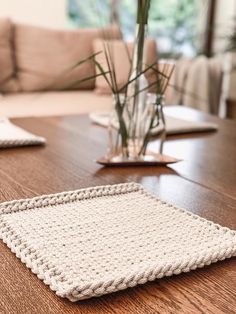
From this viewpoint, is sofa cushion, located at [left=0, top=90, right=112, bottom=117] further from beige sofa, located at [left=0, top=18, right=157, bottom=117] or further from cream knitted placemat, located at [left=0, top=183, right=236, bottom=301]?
cream knitted placemat, located at [left=0, top=183, right=236, bottom=301]

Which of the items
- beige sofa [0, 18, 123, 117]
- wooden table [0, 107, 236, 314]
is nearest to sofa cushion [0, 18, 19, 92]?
beige sofa [0, 18, 123, 117]

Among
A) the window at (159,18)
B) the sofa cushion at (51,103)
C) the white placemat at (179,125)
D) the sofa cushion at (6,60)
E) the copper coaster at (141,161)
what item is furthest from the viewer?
the window at (159,18)

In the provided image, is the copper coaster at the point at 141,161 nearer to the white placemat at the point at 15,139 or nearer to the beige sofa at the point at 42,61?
the white placemat at the point at 15,139

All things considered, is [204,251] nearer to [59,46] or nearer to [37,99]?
[37,99]

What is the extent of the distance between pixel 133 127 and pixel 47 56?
78.0 inches

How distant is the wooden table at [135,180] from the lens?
1.78 ft

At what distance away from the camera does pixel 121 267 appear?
0.59m

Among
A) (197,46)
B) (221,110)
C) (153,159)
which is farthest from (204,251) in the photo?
(197,46)

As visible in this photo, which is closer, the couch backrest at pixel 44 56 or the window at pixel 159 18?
the couch backrest at pixel 44 56

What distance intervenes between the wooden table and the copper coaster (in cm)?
2

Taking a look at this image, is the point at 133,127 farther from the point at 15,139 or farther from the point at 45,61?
the point at 45,61

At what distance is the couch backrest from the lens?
2977mm

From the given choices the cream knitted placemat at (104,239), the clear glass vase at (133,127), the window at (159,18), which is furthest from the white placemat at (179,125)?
the window at (159,18)

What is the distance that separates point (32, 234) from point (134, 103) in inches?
21.6
